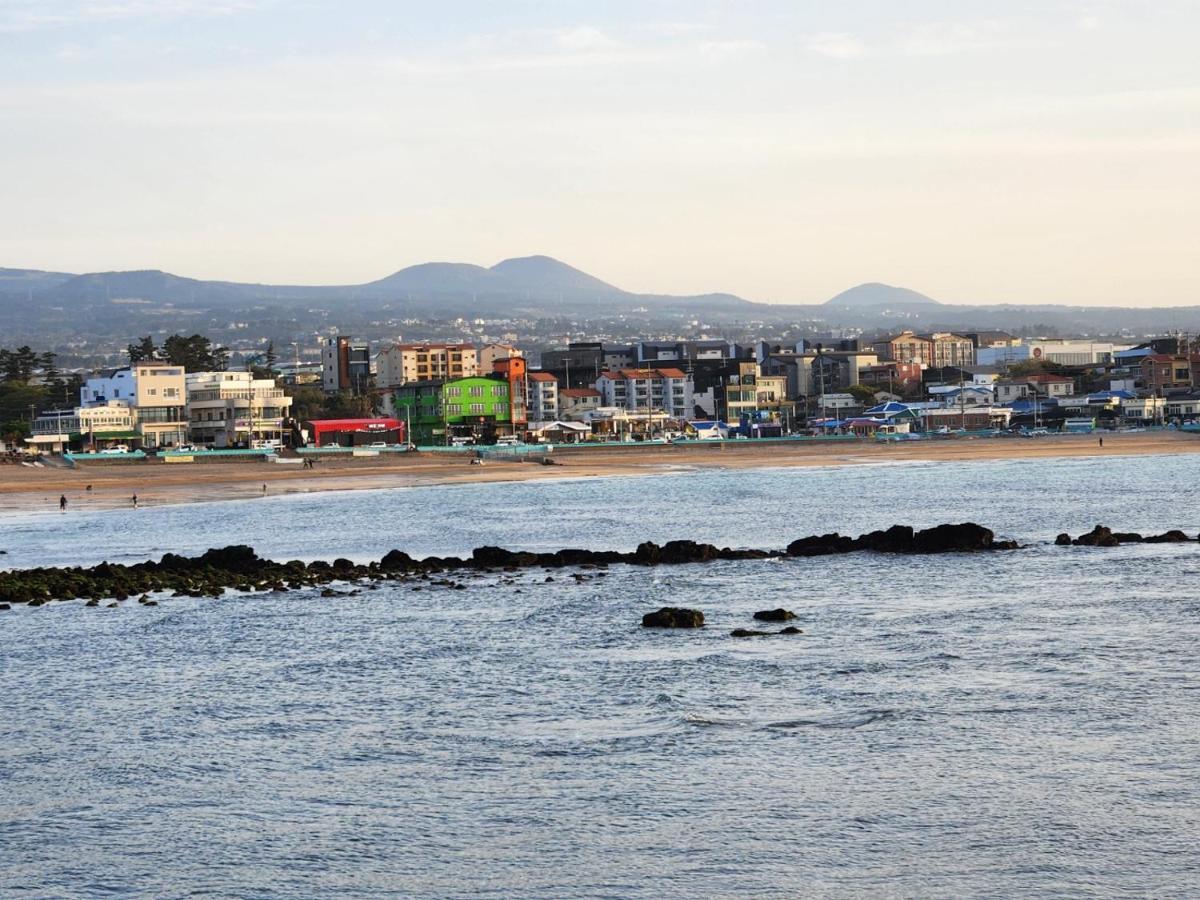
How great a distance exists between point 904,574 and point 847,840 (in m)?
16.2

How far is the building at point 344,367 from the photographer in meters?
126

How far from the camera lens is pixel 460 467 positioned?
7725 cm

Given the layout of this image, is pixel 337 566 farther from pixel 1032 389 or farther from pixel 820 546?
pixel 1032 389

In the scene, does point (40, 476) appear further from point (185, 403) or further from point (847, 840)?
point (847, 840)

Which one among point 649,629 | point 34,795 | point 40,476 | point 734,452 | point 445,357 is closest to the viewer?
point 34,795

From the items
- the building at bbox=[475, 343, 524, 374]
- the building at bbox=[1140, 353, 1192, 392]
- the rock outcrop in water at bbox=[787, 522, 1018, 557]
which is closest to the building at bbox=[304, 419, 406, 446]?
the building at bbox=[475, 343, 524, 374]

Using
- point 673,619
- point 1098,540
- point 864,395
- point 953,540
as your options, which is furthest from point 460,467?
point 864,395

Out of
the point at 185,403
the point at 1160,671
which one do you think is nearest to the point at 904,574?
the point at 1160,671

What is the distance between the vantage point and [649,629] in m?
21.3

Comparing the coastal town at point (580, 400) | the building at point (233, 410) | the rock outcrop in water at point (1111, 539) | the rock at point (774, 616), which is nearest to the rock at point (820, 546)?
the rock outcrop in water at point (1111, 539)

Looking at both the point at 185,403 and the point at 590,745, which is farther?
the point at 185,403

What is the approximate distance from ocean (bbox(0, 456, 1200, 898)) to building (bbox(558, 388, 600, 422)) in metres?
87.5

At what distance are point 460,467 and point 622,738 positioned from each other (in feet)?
207

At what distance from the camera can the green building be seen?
338ft
